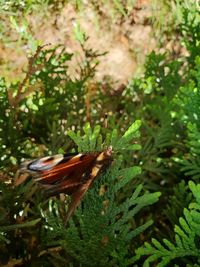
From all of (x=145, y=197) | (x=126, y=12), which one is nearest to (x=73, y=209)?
(x=145, y=197)

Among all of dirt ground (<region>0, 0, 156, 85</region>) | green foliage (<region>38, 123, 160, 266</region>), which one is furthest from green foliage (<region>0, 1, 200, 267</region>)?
dirt ground (<region>0, 0, 156, 85</region>)

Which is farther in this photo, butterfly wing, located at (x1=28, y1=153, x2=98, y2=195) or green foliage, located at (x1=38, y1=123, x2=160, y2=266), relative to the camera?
green foliage, located at (x1=38, y1=123, x2=160, y2=266)

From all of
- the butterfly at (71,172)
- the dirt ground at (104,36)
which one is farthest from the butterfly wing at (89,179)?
the dirt ground at (104,36)

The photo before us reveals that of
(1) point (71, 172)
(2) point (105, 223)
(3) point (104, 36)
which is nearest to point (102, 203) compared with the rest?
(2) point (105, 223)

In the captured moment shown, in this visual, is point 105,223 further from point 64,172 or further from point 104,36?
point 104,36

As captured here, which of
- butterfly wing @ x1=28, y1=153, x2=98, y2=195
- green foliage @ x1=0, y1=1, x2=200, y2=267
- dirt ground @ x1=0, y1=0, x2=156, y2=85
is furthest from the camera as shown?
dirt ground @ x1=0, y1=0, x2=156, y2=85

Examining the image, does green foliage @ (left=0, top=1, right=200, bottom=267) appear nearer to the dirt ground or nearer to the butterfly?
the butterfly
